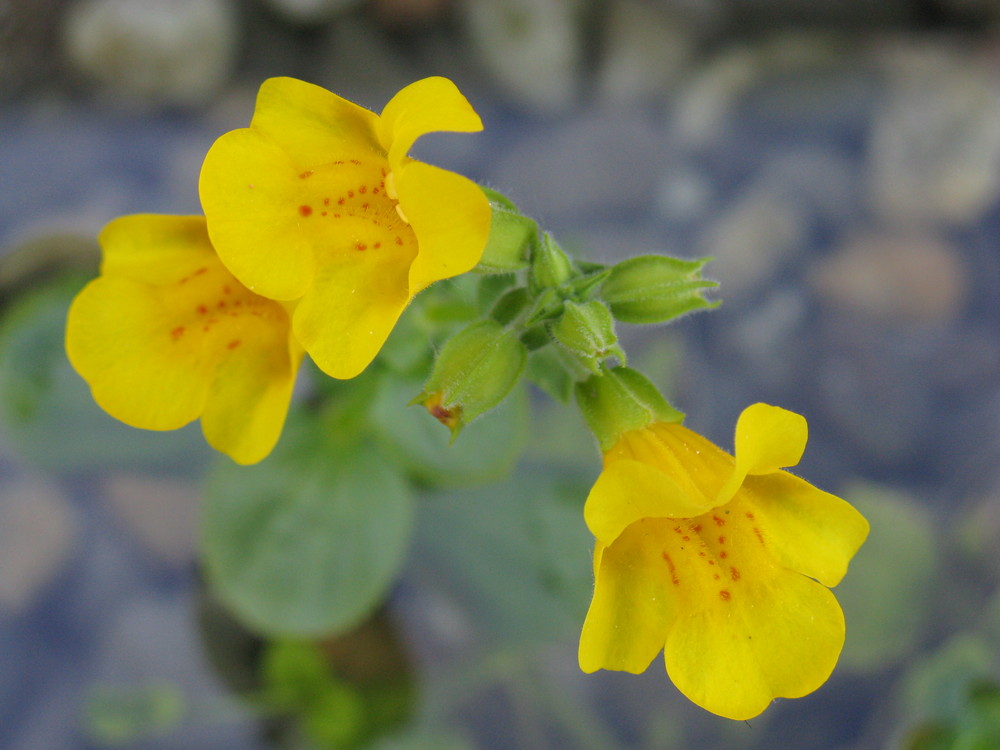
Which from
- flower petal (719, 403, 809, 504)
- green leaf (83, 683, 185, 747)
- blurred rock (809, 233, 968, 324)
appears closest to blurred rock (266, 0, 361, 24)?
blurred rock (809, 233, 968, 324)

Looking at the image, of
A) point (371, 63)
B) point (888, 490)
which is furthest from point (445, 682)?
point (371, 63)

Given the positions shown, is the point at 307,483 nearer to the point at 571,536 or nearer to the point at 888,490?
the point at 571,536

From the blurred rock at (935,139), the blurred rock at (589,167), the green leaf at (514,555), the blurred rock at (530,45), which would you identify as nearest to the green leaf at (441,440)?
the green leaf at (514,555)

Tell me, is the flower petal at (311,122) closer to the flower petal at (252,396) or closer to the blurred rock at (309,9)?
the flower petal at (252,396)

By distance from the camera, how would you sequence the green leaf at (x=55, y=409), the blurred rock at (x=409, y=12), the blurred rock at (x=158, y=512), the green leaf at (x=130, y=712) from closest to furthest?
1. the green leaf at (x=55, y=409)
2. the green leaf at (x=130, y=712)
3. the blurred rock at (x=158, y=512)
4. the blurred rock at (x=409, y=12)

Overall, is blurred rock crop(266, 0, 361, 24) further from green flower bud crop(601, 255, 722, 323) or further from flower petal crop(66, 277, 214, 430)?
green flower bud crop(601, 255, 722, 323)

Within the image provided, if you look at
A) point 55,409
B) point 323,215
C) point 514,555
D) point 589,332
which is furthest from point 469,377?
point 55,409

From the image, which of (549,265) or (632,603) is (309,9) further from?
(632,603)
